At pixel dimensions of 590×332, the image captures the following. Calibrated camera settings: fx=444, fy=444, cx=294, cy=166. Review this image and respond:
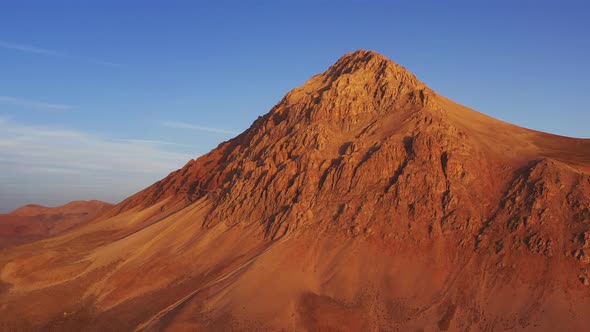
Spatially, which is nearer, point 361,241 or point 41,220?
point 361,241

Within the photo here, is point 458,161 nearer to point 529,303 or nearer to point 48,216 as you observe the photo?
point 529,303

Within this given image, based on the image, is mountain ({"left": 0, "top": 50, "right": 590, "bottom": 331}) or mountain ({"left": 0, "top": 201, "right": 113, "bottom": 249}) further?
mountain ({"left": 0, "top": 201, "right": 113, "bottom": 249})

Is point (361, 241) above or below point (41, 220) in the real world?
below

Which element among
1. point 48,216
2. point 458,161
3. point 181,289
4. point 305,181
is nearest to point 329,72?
point 305,181
